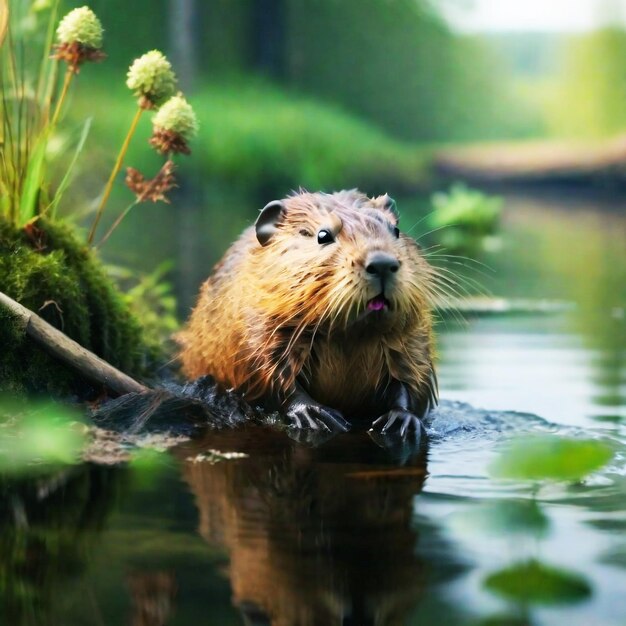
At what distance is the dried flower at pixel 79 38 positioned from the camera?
3.42 meters

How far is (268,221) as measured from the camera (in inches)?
143

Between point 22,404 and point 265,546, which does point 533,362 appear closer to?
point 22,404

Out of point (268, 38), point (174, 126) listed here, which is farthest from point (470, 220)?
point (174, 126)

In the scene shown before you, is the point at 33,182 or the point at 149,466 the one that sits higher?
the point at 33,182

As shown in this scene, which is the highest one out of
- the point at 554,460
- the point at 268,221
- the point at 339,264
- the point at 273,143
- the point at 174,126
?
the point at 273,143

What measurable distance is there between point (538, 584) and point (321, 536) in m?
0.45

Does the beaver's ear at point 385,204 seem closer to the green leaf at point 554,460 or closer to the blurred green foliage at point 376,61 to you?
the green leaf at point 554,460

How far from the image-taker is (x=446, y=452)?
305cm

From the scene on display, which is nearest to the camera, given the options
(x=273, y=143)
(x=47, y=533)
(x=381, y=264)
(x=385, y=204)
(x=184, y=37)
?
(x=47, y=533)

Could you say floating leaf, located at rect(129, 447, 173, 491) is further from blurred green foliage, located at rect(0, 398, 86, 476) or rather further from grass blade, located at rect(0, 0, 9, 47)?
grass blade, located at rect(0, 0, 9, 47)

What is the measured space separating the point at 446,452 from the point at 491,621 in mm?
1277

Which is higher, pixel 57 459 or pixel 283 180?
pixel 283 180

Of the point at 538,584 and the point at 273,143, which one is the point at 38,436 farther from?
the point at 273,143

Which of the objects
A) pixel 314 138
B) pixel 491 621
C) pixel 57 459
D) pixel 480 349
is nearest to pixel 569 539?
pixel 491 621
